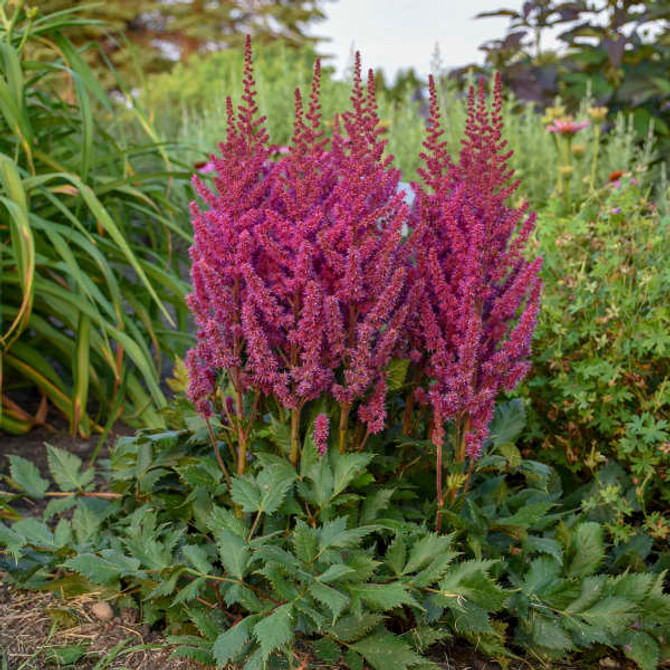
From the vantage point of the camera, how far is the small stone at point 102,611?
6.40 ft

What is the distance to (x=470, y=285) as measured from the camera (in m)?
1.69

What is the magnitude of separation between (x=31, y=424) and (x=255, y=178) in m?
1.96

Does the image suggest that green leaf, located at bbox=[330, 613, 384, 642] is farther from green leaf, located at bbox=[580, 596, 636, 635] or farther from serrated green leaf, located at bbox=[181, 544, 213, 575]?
green leaf, located at bbox=[580, 596, 636, 635]

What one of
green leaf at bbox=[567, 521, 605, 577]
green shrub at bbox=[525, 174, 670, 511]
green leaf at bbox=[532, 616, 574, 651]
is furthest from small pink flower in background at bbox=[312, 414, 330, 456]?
green shrub at bbox=[525, 174, 670, 511]

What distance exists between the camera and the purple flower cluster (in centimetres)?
164

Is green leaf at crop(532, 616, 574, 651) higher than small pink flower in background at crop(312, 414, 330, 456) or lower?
lower

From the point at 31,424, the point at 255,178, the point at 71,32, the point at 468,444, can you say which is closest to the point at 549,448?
the point at 468,444

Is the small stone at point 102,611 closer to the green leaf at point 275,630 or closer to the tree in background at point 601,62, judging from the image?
the green leaf at point 275,630

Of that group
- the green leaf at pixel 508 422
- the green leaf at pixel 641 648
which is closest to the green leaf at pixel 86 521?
the green leaf at pixel 508 422

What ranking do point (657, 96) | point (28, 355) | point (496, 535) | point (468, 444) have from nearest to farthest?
point (468, 444)
point (496, 535)
point (28, 355)
point (657, 96)

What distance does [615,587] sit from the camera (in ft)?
6.33

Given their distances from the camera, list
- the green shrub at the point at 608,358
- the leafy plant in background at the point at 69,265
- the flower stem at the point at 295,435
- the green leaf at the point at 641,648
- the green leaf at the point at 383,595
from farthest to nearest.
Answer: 1. the leafy plant in background at the point at 69,265
2. the green shrub at the point at 608,358
3. the green leaf at the point at 641,648
4. the flower stem at the point at 295,435
5. the green leaf at the point at 383,595

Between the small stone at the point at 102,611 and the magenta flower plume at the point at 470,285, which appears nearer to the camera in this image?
the magenta flower plume at the point at 470,285

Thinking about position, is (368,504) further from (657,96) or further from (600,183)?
(657,96)
